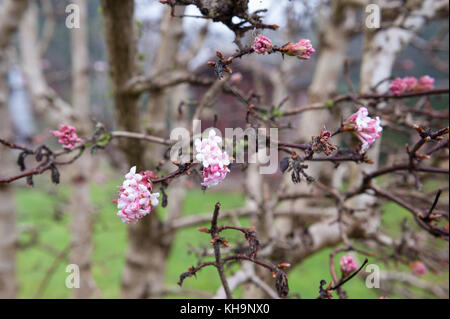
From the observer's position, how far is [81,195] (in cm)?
348

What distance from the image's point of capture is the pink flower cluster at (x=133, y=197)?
877mm

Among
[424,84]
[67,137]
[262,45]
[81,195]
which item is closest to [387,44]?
[424,84]

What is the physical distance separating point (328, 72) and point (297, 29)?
0.96 m

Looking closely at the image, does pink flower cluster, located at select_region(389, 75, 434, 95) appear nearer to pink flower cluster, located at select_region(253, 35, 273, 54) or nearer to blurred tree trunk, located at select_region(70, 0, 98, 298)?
pink flower cluster, located at select_region(253, 35, 273, 54)

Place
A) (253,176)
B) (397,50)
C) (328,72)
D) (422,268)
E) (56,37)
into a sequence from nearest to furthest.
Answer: (422,268), (397,50), (328,72), (253,176), (56,37)

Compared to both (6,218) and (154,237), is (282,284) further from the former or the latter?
(6,218)

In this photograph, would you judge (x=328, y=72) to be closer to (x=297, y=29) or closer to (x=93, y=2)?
(x=297, y=29)

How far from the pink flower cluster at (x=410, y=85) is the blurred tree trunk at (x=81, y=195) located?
2.62 meters

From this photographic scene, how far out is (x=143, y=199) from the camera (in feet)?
2.90

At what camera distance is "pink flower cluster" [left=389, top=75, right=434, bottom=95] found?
62.7 inches

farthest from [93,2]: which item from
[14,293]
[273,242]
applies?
[273,242]

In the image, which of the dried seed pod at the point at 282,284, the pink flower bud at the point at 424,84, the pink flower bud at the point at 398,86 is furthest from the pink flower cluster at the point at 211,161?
the pink flower bud at the point at 424,84

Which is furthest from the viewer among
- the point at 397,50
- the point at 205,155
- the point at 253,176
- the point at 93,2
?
the point at 93,2

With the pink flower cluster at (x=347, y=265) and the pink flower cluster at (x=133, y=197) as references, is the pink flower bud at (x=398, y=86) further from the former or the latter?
the pink flower cluster at (x=133, y=197)
